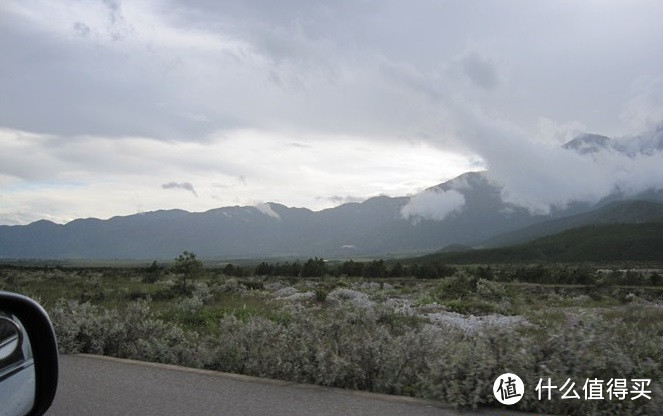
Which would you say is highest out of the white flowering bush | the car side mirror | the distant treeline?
the car side mirror

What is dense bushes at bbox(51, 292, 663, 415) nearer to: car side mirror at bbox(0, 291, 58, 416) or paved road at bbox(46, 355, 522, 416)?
paved road at bbox(46, 355, 522, 416)

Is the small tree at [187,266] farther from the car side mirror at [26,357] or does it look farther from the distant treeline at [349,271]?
the distant treeline at [349,271]

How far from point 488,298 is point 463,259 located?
135m

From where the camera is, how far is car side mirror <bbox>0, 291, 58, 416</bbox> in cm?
394

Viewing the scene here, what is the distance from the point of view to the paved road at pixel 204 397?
6281mm

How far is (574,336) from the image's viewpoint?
6.51 m

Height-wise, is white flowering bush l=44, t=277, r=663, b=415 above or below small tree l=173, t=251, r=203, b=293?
below

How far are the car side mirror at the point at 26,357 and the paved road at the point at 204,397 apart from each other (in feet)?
7.99

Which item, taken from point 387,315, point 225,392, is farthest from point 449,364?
point 387,315

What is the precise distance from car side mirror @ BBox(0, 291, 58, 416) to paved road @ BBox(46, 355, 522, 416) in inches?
95.9

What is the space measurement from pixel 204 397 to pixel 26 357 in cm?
304

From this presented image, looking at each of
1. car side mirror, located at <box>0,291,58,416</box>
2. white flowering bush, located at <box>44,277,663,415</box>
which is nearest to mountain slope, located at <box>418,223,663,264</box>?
white flowering bush, located at <box>44,277,663,415</box>

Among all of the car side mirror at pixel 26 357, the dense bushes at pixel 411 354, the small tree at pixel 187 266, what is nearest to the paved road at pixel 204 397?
the dense bushes at pixel 411 354

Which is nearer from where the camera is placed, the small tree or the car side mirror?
the car side mirror
